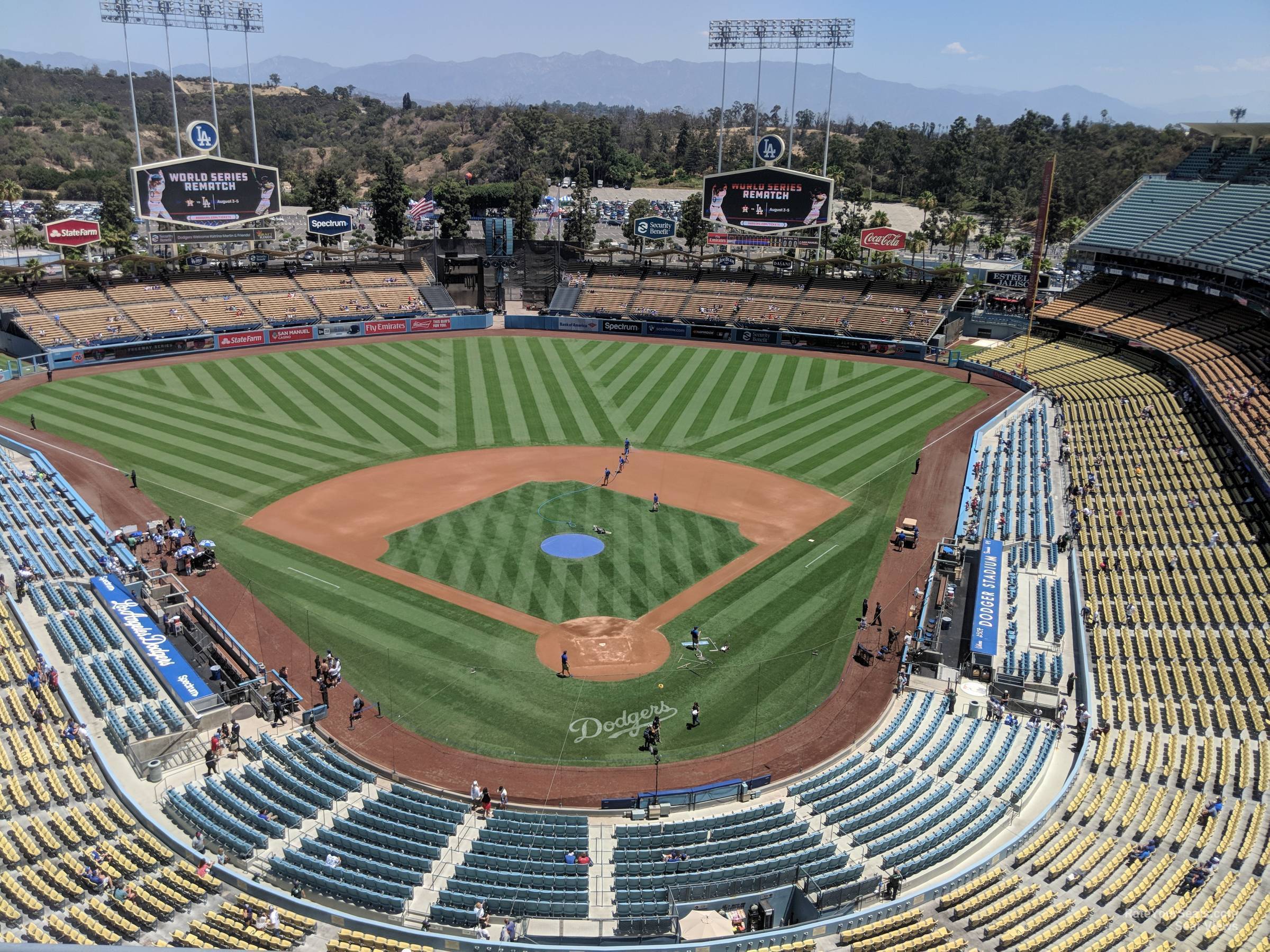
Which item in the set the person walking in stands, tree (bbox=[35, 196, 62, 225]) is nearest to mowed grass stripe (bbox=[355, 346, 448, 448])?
the person walking in stands

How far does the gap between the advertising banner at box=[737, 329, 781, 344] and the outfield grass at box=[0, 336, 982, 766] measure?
3.79 meters

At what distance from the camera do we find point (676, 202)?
16925cm

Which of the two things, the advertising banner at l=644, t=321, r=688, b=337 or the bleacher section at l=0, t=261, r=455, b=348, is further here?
the advertising banner at l=644, t=321, r=688, b=337

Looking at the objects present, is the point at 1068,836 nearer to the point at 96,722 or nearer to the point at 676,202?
the point at 96,722

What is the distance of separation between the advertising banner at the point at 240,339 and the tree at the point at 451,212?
126ft

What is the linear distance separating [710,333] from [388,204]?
1888 inches

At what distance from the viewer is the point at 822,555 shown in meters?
39.3

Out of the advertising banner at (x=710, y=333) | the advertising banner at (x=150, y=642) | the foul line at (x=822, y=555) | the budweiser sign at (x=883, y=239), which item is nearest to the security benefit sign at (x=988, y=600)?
the foul line at (x=822, y=555)

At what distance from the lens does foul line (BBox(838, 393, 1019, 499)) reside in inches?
1845

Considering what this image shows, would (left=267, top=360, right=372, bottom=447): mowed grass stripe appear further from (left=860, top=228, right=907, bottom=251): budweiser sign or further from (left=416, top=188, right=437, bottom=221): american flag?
(left=860, top=228, right=907, bottom=251): budweiser sign

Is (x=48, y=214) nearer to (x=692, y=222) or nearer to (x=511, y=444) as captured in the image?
(x=692, y=222)

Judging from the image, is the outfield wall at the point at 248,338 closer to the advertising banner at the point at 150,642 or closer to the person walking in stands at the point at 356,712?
the advertising banner at the point at 150,642

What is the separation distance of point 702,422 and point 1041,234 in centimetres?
3501

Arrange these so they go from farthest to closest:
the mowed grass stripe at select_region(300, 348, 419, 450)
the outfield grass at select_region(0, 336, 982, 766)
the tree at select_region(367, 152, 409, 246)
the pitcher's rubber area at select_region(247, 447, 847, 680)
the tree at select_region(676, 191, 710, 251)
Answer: the tree at select_region(676, 191, 710, 251)
the tree at select_region(367, 152, 409, 246)
the mowed grass stripe at select_region(300, 348, 419, 450)
the pitcher's rubber area at select_region(247, 447, 847, 680)
the outfield grass at select_region(0, 336, 982, 766)
